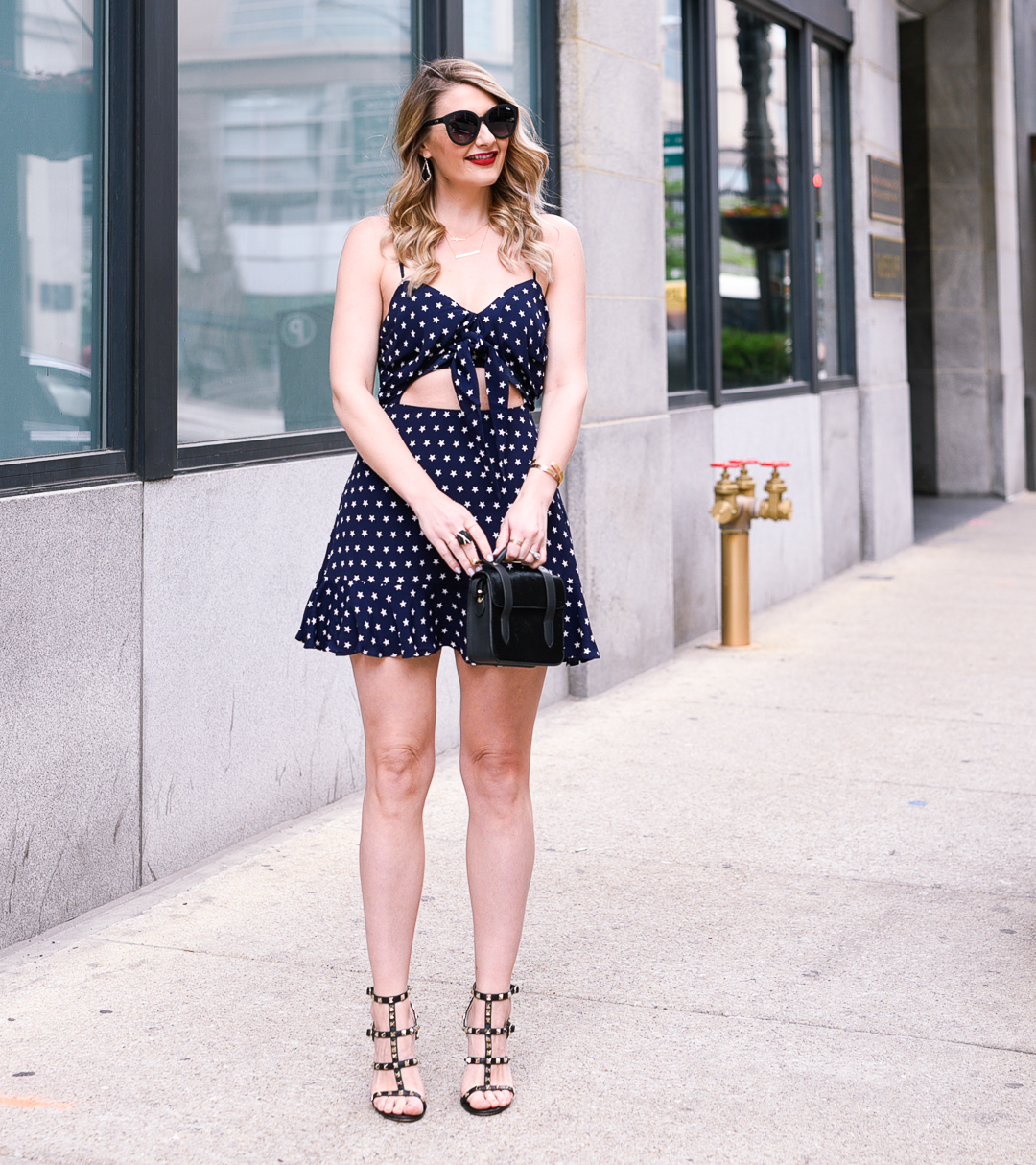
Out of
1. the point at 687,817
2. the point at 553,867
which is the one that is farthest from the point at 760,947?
the point at 687,817

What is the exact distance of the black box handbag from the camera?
2842 mm

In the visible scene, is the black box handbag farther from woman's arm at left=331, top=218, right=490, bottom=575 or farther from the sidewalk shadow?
the sidewalk shadow

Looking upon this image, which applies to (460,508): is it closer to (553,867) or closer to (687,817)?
(553,867)

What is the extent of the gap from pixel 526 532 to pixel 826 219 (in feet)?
27.8

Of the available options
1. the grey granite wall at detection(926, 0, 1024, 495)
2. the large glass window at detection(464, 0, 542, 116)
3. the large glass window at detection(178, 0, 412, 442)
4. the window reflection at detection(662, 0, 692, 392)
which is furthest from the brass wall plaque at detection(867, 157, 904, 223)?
the large glass window at detection(178, 0, 412, 442)

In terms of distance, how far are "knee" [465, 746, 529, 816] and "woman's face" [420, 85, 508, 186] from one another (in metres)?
1.12

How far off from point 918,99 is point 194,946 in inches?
517

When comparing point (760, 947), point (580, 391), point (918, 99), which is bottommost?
point (760, 947)

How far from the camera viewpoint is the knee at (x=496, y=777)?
3.07 meters

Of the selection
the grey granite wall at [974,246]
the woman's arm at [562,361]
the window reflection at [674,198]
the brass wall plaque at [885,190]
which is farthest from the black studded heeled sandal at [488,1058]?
the grey granite wall at [974,246]

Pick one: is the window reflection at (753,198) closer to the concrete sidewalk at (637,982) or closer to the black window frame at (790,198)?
the black window frame at (790,198)

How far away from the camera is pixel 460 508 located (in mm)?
2930

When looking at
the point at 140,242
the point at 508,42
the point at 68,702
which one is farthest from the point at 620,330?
the point at 68,702

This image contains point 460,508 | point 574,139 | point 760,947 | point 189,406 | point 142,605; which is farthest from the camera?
point 574,139
